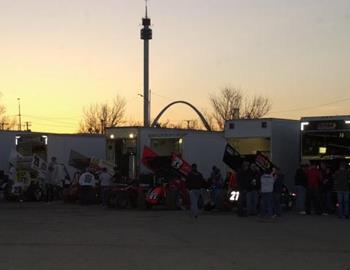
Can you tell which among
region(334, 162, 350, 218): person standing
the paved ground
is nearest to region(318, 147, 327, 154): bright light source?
region(334, 162, 350, 218): person standing

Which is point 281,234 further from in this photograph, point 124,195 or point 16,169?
point 16,169

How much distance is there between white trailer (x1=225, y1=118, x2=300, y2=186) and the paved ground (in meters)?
4.78

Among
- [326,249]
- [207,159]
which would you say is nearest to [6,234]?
[326,249]

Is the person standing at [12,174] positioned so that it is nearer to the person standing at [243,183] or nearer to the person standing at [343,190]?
the person standing at [243,183]

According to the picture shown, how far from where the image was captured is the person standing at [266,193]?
2028 cm

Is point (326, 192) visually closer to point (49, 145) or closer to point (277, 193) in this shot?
point (277, 193)

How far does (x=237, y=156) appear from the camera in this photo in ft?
80.2

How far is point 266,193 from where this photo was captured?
20.4m

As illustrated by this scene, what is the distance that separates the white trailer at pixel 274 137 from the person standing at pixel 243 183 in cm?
355

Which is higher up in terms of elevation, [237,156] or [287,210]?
[237,156]

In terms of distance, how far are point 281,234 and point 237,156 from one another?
932 centimetres

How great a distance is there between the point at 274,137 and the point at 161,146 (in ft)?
20.0

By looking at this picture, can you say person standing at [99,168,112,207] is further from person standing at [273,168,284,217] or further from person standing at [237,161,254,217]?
person standing at [273,168,284,217]

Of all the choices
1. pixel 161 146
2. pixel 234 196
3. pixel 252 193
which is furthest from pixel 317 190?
pixel 161 146
